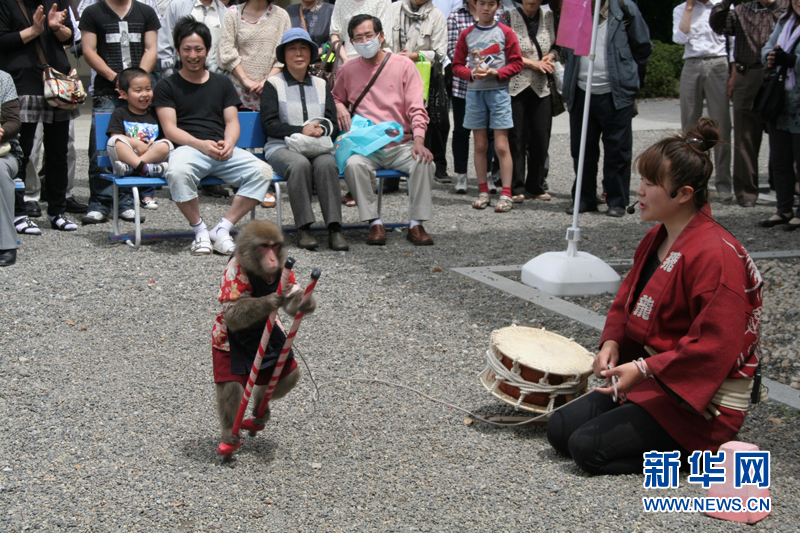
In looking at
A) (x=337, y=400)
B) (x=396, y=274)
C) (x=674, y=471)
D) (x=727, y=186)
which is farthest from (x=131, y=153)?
(x=727, y=186)

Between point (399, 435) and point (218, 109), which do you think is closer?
point (399, 435)

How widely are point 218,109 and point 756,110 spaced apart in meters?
4.91

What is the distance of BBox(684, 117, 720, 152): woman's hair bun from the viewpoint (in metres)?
3.22

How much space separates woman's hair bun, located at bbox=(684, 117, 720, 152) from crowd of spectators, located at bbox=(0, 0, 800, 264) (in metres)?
3.09

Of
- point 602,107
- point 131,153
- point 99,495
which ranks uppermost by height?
point 602,107

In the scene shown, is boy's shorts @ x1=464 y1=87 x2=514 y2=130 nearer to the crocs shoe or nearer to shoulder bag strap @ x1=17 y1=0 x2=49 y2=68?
the crocs shoe

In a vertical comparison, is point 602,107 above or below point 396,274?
above

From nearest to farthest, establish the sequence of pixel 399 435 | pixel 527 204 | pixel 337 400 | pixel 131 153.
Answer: pixel 399 435 → pixel 337 400 → pixel 131 153 → pixel 527 204

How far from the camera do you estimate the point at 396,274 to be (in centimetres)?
613

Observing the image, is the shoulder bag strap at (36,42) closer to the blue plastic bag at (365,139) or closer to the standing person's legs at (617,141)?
the blue plastic bag at (365,139)

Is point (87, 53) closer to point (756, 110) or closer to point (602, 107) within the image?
point (602, 107)

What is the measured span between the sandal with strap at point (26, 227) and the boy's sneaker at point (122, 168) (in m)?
0.94

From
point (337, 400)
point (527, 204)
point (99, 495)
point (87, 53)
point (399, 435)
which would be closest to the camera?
point (99, 495)

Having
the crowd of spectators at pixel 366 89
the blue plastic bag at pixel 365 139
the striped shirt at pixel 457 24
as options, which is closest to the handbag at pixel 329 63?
the crowd of spectators at pixel 366 89
